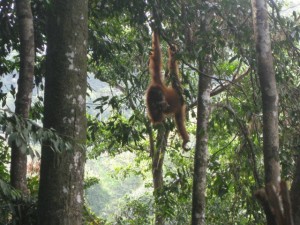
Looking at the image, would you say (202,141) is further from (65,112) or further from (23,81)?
(65,112)

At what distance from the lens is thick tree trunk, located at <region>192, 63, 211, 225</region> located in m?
4.06

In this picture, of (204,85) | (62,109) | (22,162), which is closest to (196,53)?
(204,85)

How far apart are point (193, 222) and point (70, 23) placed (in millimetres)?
2491

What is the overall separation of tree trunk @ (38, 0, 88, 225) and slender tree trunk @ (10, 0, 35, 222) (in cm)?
126

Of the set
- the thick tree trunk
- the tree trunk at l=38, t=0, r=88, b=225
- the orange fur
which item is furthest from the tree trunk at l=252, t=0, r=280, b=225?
the orange fur

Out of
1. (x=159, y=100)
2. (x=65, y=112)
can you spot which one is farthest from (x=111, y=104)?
(x=65, y=112)

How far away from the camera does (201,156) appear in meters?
4.32

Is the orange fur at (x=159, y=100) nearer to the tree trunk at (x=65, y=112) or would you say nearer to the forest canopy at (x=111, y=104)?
the forest canopy at (x=111, y=104)

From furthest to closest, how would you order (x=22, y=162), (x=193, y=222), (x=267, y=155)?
1. (x=193, y=222)
2. (x=22, y=162)
3. (x=267, y=155)

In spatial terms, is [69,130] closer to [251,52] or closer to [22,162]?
[22,162]

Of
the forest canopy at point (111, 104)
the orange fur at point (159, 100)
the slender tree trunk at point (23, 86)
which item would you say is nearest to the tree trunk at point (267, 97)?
the forest canopy at point (111, 104)

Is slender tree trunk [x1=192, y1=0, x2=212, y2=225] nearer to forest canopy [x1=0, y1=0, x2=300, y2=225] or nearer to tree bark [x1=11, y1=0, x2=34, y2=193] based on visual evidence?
forest canopy [x1=0, y1=0, x2=300, y2=225]

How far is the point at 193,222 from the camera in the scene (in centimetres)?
402

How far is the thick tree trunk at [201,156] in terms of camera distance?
406 cm
